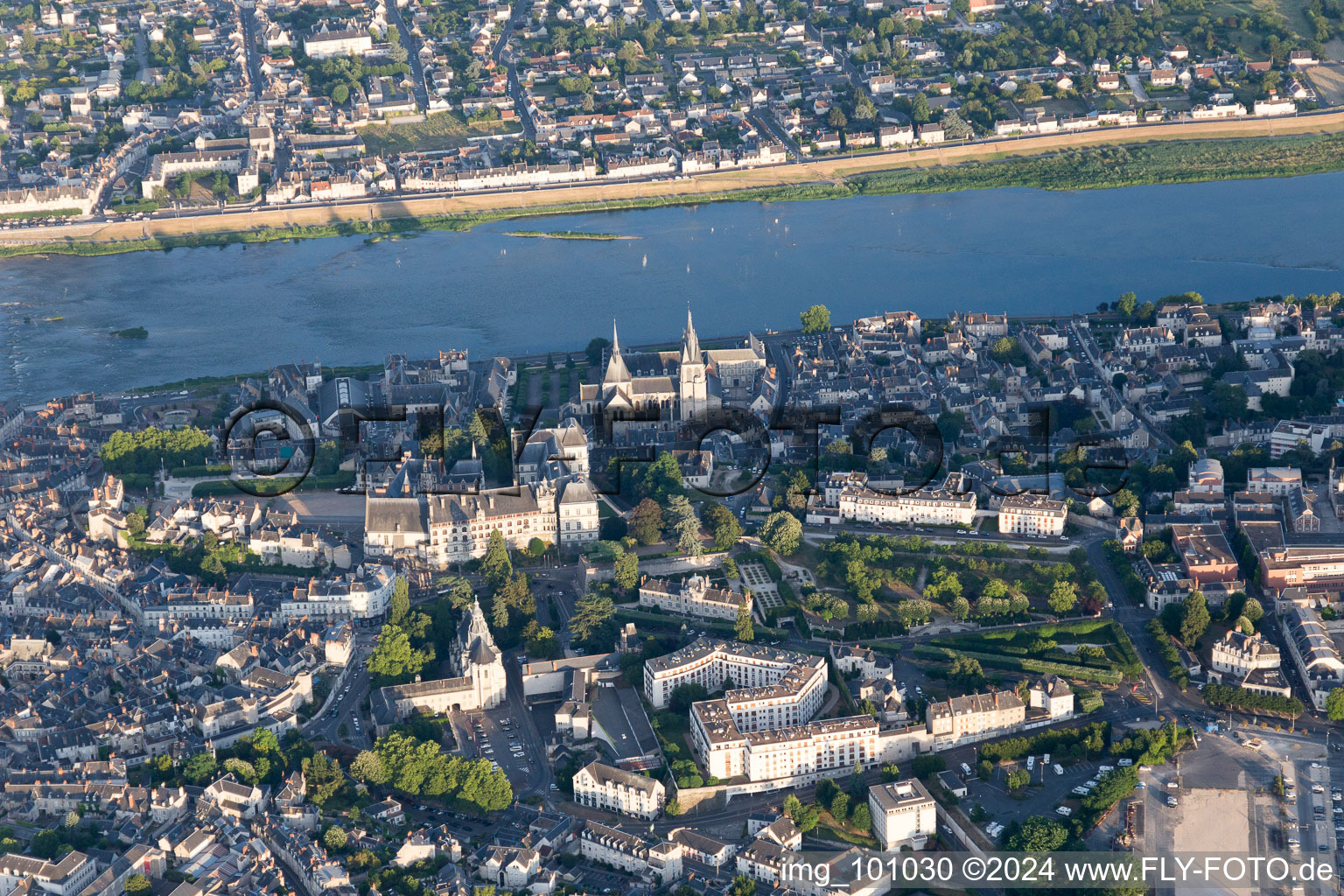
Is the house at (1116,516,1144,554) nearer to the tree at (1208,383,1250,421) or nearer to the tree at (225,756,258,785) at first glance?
the tree at (1208,383,1250,421)

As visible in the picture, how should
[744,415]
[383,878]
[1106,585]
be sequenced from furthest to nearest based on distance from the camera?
[744,415]
[1106,585]
[383,878]

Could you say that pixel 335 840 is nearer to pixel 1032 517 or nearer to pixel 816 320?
pixel 1032 517

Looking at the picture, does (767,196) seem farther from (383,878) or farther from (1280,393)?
(383,878)

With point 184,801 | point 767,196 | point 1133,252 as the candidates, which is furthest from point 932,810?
point 767,196

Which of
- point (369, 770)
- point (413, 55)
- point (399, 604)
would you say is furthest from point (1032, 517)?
point (413, 55)

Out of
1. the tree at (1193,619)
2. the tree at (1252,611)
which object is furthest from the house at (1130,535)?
Answer: the tree at (1252,611)

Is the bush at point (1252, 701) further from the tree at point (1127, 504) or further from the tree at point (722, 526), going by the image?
the tree at point (722, 526)
